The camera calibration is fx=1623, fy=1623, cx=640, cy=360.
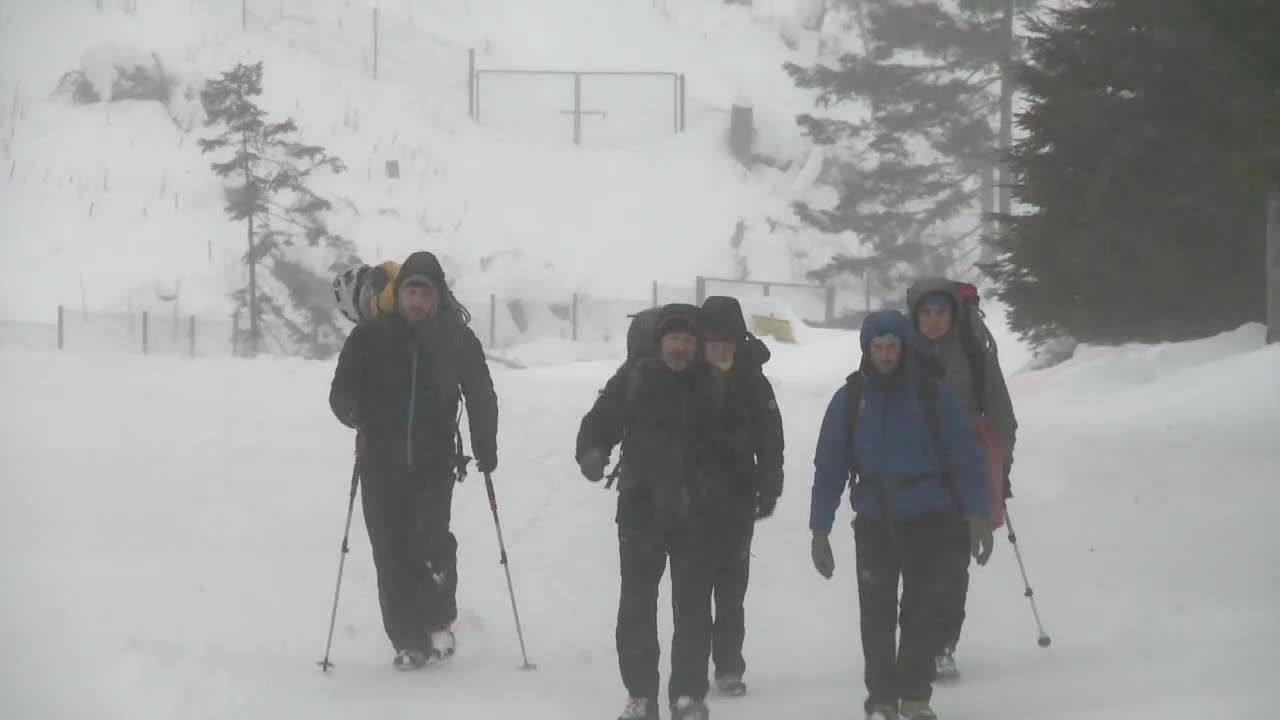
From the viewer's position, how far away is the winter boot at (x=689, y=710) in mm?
6652

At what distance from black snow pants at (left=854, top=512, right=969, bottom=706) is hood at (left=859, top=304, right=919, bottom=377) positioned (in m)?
0.61

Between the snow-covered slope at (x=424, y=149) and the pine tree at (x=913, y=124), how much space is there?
4625 mm

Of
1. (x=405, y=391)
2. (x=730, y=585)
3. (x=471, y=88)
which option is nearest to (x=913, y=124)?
(x=471, y=88)

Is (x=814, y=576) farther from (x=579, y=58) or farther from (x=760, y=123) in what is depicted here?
(x=579, y=58)

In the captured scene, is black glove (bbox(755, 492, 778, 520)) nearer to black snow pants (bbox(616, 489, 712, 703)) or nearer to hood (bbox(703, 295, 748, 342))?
A: black snow pants (bbox(616, 489, 712, 703))

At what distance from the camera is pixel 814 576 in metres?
10.7

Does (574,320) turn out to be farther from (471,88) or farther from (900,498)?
(900,498)

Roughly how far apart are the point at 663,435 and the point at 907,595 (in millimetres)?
1186

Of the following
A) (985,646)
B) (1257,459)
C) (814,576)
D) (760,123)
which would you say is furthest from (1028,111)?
(760,123)

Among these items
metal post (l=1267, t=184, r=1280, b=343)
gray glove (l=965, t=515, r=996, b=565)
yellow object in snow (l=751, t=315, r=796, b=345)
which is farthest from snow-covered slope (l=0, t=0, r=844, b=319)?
gray glove (l=965, t=515, r=996, b=565)

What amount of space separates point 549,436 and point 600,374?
1064 cm

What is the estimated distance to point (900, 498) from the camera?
A: 647 cm

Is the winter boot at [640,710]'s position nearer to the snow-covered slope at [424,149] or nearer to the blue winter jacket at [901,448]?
the blue winter jacket at [901,448]

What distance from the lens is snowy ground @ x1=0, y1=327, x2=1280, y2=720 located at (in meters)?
7.27
